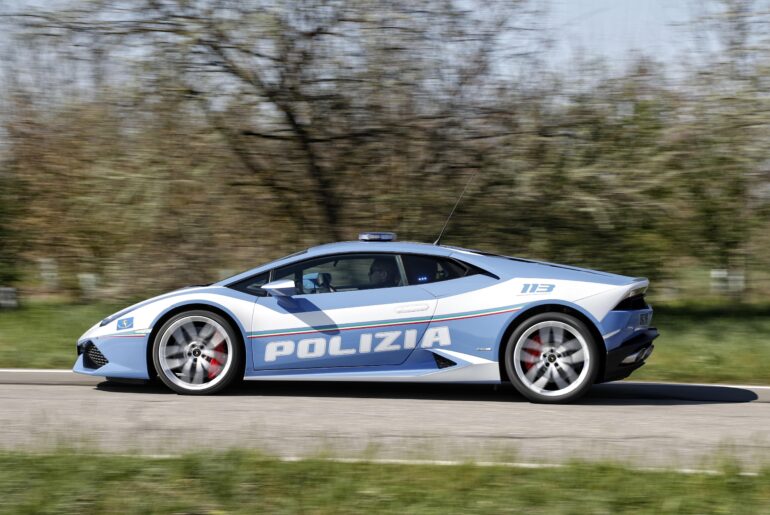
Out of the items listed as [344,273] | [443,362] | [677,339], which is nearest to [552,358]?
[443,362]

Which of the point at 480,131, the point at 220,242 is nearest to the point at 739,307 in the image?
the point at 480,131

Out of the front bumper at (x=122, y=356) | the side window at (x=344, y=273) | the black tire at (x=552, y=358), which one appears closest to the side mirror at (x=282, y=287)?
the side window at (x=344, y=273)

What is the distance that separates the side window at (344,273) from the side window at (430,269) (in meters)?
0.10

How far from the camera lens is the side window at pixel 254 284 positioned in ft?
26.1

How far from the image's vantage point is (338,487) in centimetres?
478

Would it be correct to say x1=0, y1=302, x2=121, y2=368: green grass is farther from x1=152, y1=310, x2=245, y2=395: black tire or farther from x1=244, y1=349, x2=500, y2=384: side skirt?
x1=244, y1=349, x2=500, y2=384: side skirt

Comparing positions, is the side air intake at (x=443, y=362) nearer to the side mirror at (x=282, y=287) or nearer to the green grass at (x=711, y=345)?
the side mirror at (x=282, y=287)

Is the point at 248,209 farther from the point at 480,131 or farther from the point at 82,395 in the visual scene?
the point at 82,395

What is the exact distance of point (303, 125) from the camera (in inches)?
513

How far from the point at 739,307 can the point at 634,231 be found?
1.79m

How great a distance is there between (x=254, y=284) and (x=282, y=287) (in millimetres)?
400

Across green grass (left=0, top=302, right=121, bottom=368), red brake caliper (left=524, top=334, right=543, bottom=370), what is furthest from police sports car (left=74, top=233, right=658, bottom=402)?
green grass (left=0, top=302, right=121, bottom=368)

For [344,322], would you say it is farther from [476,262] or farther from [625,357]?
[625,357]

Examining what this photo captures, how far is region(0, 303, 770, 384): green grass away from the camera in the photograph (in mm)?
9570
